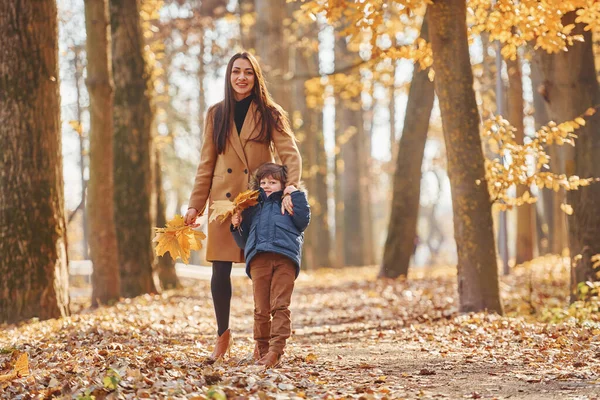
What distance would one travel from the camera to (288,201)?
18.9 feet

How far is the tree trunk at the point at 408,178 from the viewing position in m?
15.3

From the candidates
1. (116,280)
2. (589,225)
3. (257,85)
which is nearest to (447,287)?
(589,225)

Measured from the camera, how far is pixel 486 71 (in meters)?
18.9

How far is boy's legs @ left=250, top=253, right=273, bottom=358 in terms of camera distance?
5.91m

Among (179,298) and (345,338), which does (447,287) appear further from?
(345,338)

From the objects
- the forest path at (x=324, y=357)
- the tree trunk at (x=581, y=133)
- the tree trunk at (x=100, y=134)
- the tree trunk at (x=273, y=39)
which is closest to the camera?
the forest path at (x=324, y=357)

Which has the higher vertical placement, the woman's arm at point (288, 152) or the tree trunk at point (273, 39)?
the tree trunk at point (273, 39)

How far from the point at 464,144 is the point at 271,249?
3.97 meters

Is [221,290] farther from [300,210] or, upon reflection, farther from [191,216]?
[300,210]

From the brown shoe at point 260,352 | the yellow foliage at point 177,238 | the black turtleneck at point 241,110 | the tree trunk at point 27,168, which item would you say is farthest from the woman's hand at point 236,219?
the tree trunk at point 27,168

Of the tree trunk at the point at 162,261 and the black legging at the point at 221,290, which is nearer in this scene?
the black legging at the point at 221,290

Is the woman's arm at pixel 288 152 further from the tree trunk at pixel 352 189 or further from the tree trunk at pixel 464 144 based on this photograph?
the tree trunk at pixel 352 189

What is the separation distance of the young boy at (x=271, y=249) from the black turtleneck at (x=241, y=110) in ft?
1.57

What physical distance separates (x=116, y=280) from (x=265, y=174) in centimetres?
686
